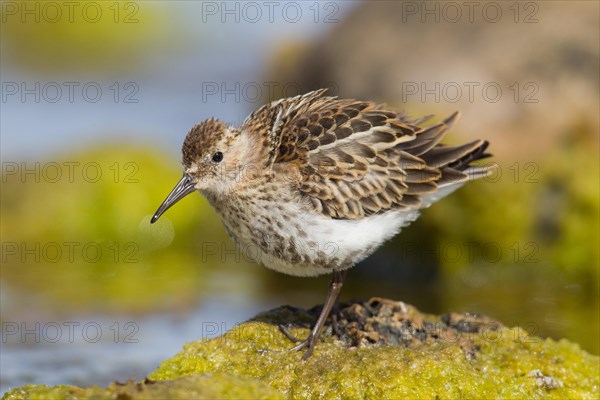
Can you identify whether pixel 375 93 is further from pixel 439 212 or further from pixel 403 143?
pixel 403 143

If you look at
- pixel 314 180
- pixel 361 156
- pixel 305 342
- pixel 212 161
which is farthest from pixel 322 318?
pixel 212 161

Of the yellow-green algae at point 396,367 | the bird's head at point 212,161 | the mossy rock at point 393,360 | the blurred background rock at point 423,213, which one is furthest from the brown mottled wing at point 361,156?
the blurred background rock at point 423,213

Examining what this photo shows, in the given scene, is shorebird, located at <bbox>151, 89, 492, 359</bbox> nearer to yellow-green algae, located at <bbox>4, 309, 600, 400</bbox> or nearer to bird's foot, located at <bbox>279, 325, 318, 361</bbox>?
bird's foot, located at <bbox>279, 325, 318, 361</bbox>

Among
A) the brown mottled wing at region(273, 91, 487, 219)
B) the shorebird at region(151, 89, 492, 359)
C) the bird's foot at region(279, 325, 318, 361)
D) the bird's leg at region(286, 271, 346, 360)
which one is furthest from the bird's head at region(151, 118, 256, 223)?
the bird's foot at region(279, 325, 318, 361)

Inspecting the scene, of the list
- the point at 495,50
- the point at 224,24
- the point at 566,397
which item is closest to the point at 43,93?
the point at 224,24

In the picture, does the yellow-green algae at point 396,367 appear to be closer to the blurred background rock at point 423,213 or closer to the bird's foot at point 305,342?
the bird's foot at point 305,342
